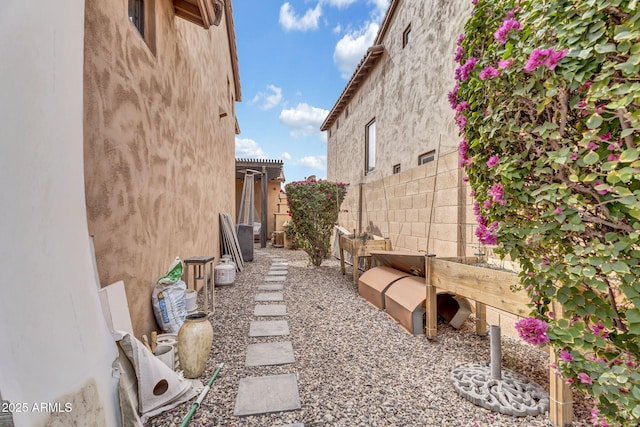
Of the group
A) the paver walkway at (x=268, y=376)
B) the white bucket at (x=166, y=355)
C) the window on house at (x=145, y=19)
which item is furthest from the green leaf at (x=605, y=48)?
the window on house at (x=145, y=19)

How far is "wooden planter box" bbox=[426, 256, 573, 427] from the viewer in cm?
165

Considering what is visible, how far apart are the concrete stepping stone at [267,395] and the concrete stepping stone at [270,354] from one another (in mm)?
227

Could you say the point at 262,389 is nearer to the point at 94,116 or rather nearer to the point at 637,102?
the point at 94,116

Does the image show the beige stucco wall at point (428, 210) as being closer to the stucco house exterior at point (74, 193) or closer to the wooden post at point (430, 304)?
the wooden post at point (430, 304)

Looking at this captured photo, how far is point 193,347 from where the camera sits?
84.3 inches

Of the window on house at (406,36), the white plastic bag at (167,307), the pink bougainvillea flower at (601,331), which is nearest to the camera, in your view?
the pink bougainvillea flower at (601,331)

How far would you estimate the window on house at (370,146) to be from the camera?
23.6 feet

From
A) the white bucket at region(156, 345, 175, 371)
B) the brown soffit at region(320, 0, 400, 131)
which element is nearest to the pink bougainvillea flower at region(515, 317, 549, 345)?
the white bucket at region(156, 345, 175, 371)

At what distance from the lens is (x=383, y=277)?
4.07m

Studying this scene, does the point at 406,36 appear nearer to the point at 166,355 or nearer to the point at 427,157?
the point at 427,157

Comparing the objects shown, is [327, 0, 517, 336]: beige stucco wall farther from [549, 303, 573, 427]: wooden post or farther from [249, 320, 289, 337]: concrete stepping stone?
[249, 320, 289, 337]: concrete stepping stone

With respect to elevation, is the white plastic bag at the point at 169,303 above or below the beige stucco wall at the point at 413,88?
below

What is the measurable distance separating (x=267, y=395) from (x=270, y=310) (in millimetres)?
1846

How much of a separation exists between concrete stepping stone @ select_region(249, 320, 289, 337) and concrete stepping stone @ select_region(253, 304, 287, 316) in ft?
0.83
